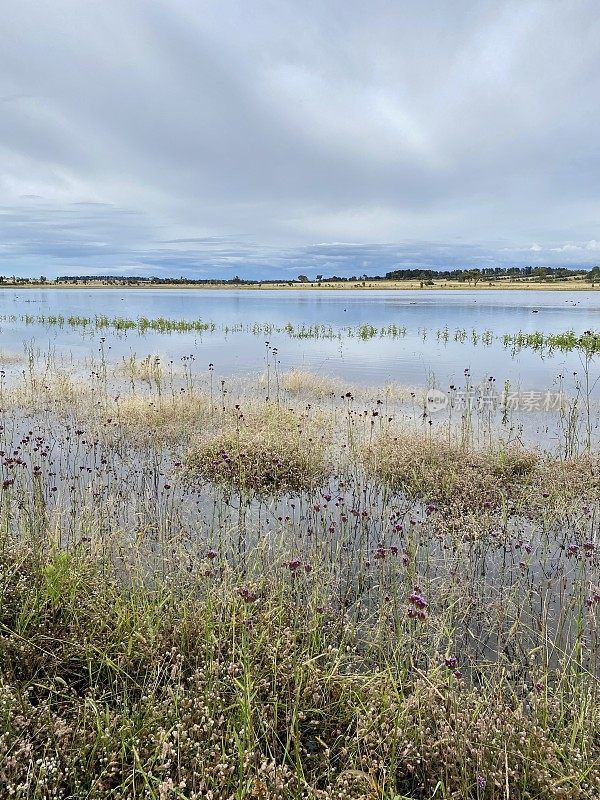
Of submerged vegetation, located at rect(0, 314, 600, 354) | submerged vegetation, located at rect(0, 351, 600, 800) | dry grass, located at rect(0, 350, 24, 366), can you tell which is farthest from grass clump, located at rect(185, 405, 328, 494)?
submerged vegetation, located at rect(0, 314, 600, 354)

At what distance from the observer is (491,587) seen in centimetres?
527

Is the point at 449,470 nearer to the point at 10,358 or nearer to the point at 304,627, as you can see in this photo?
the point at 304,627

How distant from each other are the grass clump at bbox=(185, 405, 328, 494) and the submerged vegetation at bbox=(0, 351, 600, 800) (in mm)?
52

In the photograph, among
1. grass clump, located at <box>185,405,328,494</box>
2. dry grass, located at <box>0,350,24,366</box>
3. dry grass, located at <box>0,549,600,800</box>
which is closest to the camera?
dry grass, located at <box>0,549,600,800</box>

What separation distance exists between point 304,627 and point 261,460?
15.6 ft

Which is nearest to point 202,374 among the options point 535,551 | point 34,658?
point 535,551

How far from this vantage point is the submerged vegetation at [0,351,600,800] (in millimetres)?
2848

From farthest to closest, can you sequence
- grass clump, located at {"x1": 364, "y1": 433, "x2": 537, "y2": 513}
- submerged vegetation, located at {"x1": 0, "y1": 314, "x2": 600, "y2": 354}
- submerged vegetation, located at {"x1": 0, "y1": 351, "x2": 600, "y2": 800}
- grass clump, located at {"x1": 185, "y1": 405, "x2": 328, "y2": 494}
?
submerged vegetation, located at {"x1": 0, "y1": 314, "x2": 600, "y2": 354} → grass clump, located at {"x1": 185, "y1": 405, "x2": 328, "y2": 494} → grass clump, located at {"x1": 364, "y1": 433, "x2": 537, "y2": 513} → submerged vegetation, located at {"x1": 0, "y1": 351, "x2": 600, "y2": 800}

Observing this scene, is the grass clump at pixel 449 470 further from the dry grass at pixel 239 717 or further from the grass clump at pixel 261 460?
the dry grass at pixel 239 717

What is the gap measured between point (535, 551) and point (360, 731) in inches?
159

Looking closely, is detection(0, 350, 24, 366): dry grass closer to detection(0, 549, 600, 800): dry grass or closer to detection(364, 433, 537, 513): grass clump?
detection(364, 433, 537, 513): grass clump

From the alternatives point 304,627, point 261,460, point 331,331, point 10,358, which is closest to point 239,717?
point 304,627

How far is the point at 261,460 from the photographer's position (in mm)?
8820

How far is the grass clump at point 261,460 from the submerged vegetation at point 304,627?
0.05 m
